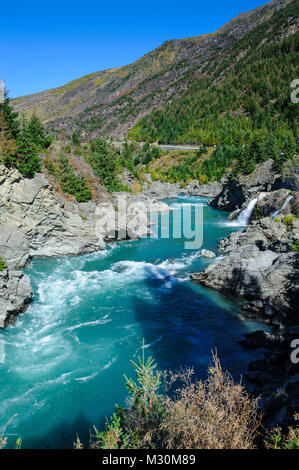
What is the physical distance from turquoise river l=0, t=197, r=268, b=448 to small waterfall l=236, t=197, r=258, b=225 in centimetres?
1628

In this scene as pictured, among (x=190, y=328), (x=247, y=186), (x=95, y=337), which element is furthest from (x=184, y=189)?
(x=95, y=337)

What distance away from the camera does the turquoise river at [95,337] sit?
465 inches

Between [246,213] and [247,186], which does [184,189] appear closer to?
[247,186]

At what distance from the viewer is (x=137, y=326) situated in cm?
1755

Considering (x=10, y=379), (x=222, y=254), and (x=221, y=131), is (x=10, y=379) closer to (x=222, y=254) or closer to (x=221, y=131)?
(x=222, y=254)

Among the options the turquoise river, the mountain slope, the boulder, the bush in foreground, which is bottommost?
the turquoise river

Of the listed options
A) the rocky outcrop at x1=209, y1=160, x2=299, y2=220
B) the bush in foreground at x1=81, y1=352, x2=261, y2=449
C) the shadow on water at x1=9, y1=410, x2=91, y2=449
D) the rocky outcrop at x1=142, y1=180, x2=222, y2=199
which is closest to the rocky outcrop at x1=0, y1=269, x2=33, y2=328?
the shadow on water at x1=9, y1=410, x2=91, y2=449

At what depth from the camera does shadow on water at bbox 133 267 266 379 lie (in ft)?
47.3

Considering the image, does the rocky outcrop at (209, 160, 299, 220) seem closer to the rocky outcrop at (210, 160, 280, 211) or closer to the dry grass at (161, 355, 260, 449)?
the rocky outcrop at (210, 160, 280, 211)

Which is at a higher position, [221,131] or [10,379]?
[221,131]

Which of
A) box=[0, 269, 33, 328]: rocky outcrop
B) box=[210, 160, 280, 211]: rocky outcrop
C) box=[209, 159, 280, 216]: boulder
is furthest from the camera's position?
box=[210, 160, 280, 211]: rocky outcrop
